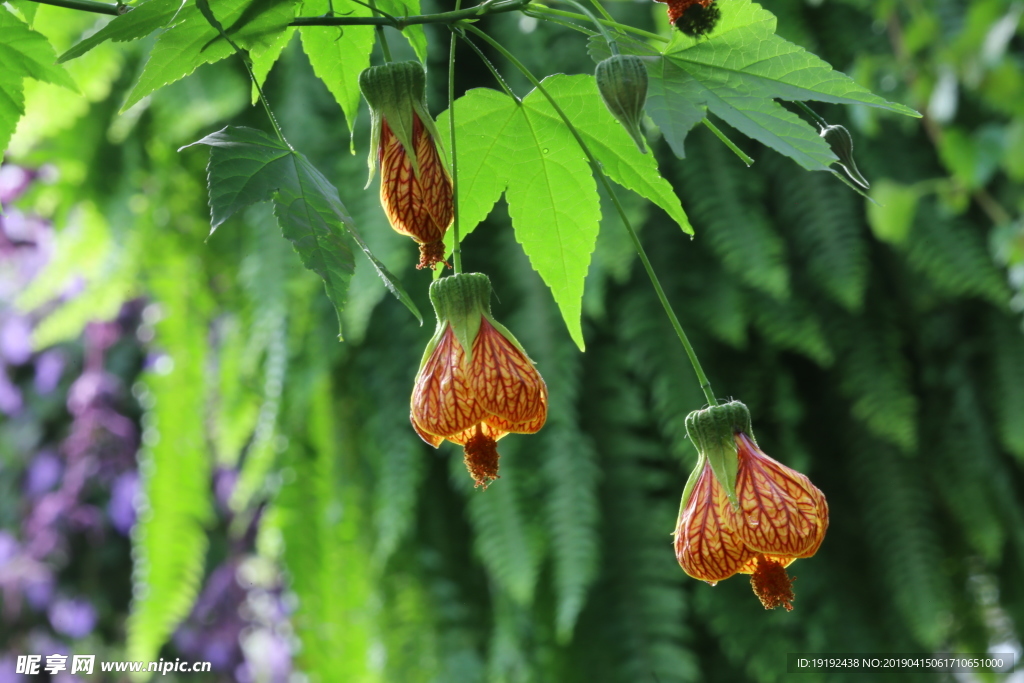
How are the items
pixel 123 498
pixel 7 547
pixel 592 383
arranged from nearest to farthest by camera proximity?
pixel 592 383
pixel 123 498
pixel 7 547

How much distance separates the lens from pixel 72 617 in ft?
6.29

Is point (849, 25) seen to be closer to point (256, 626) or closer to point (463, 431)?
point (463, 431)

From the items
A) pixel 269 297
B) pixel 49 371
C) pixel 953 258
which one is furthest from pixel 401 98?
pixel 49 371

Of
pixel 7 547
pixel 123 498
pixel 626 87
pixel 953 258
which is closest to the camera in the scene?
pixel 626 87

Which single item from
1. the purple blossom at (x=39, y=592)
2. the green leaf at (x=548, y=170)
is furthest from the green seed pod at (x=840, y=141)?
the purple blossom at (x=39, y=592)

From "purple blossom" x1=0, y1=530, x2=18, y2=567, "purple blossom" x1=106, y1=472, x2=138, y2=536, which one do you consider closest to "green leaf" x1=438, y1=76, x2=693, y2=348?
"purple blossom" x1=106, y1=472, x2=138, y2=536

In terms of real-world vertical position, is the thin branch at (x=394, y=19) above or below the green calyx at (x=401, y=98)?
above

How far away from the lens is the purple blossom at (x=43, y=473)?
1.97 m

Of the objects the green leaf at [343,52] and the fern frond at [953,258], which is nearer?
the green leaf at [343,52]

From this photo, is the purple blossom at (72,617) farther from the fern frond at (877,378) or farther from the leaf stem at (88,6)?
the leaf stem at (88,6)

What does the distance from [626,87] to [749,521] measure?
0.47 feet

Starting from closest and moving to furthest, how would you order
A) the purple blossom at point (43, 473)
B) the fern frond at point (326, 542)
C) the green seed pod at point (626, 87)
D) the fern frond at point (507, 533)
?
the green seed pod at point (626, 87)
the fern frond at point (507, 533)
the fern frond at point (326, 542)
the purple blossom at point (43, 473)

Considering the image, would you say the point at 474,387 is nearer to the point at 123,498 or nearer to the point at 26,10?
the point at 26,10

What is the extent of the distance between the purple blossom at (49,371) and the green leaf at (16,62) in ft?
5.92
